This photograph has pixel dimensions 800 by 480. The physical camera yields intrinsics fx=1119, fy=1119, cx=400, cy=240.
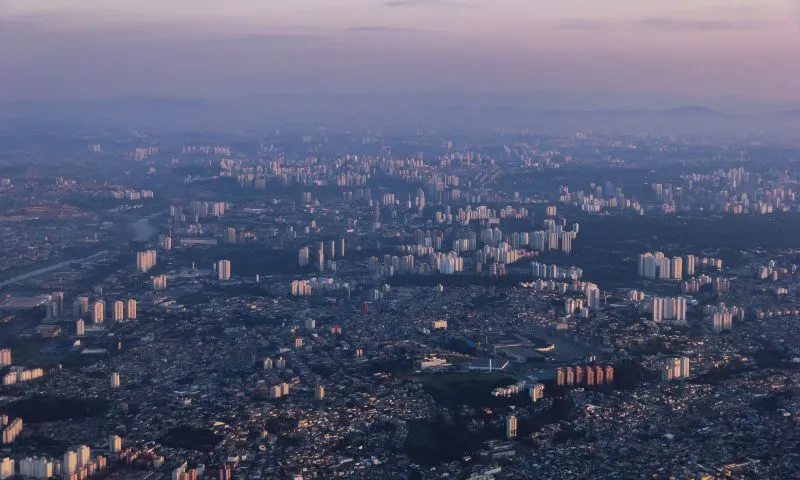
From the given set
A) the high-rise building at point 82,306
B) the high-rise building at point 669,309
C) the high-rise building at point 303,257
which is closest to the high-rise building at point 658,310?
the high-rise building at point 669,309

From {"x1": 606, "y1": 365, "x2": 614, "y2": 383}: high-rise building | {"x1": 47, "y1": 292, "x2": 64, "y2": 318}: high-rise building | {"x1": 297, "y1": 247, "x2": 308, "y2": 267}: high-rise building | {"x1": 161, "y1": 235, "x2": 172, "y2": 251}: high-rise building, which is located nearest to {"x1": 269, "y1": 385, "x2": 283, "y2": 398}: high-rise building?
{"x1": 606, "y1": 365, "x2": 614, "y2": 383}: high-rise building

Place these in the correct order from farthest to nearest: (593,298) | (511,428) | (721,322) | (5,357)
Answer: (593,298), (721,322), (5,357), (511,428)

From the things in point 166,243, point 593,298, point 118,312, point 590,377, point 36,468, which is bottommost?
point 36,468

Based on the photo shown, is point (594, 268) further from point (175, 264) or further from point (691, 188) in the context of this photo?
point (691, 188)

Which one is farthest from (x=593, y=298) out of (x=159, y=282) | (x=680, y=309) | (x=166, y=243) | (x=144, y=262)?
(x=166, y=243)

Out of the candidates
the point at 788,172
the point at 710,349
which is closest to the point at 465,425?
the point at 710,349

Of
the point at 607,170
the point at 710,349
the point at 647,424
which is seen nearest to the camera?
the point at 647,424

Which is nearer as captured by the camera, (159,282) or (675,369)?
(675,369)

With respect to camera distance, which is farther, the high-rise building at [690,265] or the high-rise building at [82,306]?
the high-rise building at [690,265]

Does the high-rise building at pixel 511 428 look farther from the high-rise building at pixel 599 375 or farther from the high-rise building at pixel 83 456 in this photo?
the high-rise building at pixel 83 456

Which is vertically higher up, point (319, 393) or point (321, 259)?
point (321, 259)

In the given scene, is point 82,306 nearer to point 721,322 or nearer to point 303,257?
point 303,257
